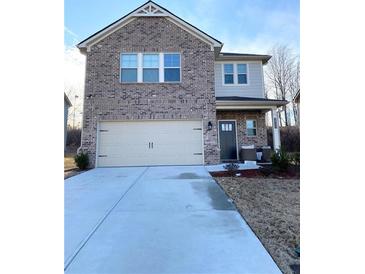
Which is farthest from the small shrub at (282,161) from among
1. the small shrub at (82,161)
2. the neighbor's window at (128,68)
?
the small shrub at (82,161)

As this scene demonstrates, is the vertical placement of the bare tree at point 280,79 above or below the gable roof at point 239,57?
above

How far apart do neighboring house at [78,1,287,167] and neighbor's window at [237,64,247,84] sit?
7.51 ft

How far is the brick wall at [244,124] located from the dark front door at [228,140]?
278mm

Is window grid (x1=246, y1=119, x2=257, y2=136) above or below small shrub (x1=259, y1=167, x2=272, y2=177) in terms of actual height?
above

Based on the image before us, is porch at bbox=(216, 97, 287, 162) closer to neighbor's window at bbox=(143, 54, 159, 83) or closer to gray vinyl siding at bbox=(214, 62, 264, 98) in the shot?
gray vinyl siding at bbox=(214, 62, 264, 98)

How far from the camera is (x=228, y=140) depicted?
42.1ft

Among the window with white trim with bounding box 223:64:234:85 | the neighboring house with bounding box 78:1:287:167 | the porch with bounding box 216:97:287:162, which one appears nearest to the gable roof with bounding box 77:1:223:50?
the neighboring house with bounding box 78:1:287:167

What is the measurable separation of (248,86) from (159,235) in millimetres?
11865

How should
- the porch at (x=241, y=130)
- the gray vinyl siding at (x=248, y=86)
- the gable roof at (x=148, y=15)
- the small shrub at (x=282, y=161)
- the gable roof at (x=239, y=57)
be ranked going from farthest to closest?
1. the gray vinyl siding at (x=248, y=86)
2. the gable roof at (x=239, y=57)
3. the porch at (x=241, y=130)
4. the gable roof at (x=148, y=15)
5. the small shrub at (x=282, y=161)

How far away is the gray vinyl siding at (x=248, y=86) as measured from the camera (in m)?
13.4

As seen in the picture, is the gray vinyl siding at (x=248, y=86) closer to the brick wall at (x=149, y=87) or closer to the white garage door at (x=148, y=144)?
the brick wall at (x=149, y=87)

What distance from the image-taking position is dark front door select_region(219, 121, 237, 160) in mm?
12688

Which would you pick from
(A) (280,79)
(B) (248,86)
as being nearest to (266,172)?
(B) (248,86)

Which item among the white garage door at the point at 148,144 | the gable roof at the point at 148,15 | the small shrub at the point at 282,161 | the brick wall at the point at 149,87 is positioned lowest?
the small shrub at the point at 282,161
